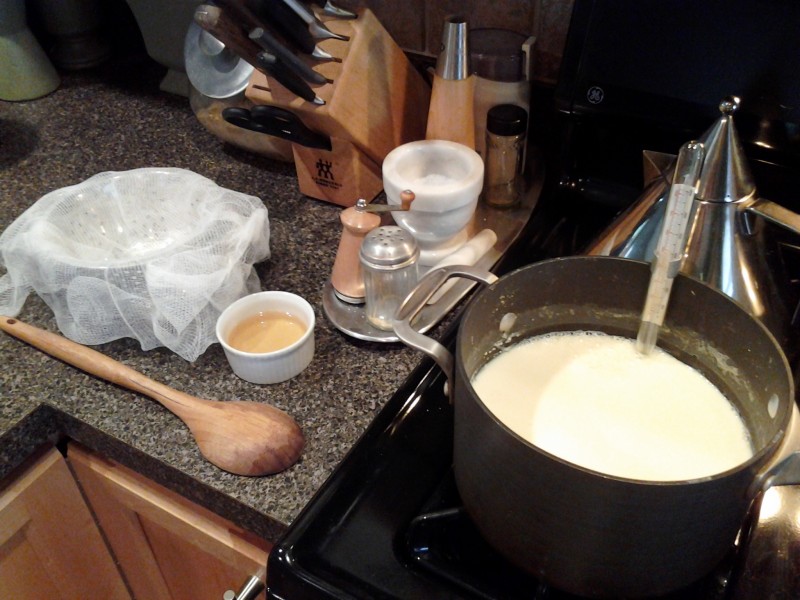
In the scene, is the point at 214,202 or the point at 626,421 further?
the point at 214,202

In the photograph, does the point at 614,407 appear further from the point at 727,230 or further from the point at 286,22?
the point at 286,22

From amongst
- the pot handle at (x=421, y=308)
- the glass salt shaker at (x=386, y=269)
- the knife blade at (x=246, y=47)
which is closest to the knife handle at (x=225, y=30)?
the knife blade at (x=246, y=47)

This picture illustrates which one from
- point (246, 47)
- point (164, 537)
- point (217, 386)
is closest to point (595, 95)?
point (246, 47)

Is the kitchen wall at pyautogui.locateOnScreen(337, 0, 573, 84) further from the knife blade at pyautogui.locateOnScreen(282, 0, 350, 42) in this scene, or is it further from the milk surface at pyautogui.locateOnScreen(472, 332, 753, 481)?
the milk surface at pyautogui.locateOnScreen(472, 332, 753, 481)

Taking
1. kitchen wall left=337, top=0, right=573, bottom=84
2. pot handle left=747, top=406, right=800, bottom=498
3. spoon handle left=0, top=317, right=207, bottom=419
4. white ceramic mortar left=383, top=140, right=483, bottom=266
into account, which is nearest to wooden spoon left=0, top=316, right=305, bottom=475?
spoon handle left=0, top=317, right=207, bottom=419

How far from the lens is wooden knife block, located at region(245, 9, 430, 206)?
2.73 feet

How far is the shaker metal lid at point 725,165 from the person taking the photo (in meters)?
0.61

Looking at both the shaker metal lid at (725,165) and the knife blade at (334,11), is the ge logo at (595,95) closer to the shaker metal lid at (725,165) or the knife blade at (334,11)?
the shaker metal lid at (725,165)

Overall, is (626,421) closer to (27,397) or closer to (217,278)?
(217,278)

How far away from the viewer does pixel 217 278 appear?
29.8 inches

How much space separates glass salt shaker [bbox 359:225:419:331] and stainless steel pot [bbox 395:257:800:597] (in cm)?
15

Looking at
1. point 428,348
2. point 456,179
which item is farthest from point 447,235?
point 428,348

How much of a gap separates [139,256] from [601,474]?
0.58 meters

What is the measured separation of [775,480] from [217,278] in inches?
21.6
